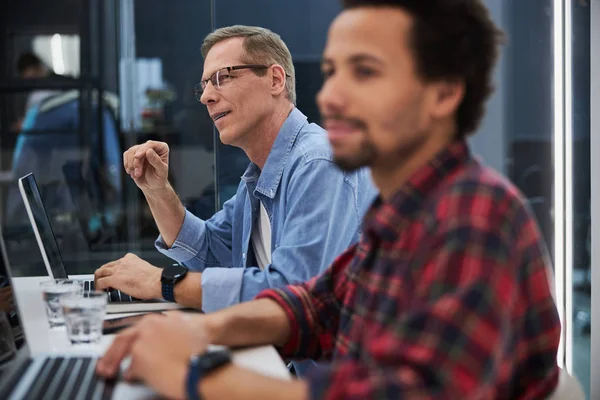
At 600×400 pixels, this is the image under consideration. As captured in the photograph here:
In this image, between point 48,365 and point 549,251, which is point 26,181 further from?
point 549,251

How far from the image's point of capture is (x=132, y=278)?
1.81m

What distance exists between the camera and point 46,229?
78.7 inches

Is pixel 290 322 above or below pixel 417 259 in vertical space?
below

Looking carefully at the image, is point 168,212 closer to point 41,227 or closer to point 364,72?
point 41,227

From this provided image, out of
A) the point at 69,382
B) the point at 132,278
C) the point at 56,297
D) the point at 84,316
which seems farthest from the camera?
the point at 132,278

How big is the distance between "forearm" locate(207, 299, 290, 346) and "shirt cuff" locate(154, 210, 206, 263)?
942 millimetres

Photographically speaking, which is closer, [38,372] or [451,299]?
[451,299]

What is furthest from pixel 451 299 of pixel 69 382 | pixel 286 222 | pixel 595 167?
pixel 595 167

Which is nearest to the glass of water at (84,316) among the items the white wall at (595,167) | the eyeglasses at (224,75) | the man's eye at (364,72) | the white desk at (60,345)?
the white desk at (60,345)

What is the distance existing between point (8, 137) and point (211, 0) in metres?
1.41

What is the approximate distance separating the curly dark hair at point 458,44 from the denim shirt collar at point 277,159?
0.91m

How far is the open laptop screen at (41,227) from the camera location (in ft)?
6.17

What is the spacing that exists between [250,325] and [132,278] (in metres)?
0.61

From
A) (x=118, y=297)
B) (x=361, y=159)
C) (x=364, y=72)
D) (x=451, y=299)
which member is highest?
(x=364, y=72)
